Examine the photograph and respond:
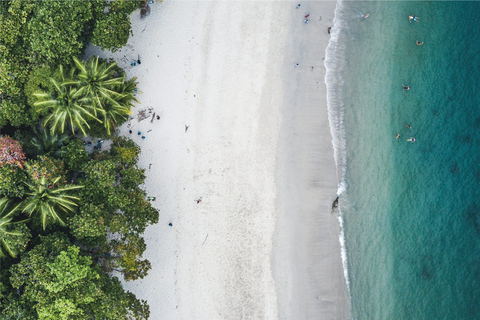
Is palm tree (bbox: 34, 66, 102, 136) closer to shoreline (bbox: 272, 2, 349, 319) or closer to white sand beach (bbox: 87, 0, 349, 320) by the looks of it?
white sand beach (bbox: 87, 0, 349, 320)

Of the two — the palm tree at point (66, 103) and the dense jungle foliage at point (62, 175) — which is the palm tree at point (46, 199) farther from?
the palm tree at point (66, 103)

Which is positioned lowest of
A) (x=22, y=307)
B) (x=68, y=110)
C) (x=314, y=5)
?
(x=22, y=307)

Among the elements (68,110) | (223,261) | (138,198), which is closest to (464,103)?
(223,261)

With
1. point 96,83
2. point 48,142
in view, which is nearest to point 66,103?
point 96,83

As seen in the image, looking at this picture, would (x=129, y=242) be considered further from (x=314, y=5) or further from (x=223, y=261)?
(x=314, y=5)

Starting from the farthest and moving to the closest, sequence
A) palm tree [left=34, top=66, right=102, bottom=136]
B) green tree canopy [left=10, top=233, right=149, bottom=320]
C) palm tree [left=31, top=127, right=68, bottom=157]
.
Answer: palm tree [left=31, top=127, right=68, bottom=157] < palm tree [left=34, top=66, right=102, bottom=136] < green tree canopy [left=10, top=233, right=149, bottom=320]

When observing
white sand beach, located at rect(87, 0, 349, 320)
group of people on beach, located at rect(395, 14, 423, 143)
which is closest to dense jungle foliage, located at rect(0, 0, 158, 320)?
white sand beach, located at rect(87, 0, 349, 320)
